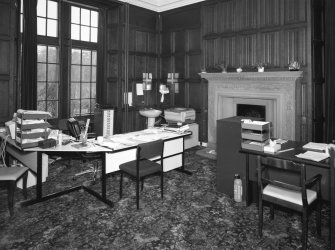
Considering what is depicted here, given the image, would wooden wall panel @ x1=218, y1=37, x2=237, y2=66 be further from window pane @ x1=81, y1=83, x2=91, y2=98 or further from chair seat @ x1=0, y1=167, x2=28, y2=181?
chair seat @ x1=0, y1=167, x2=28, y2=181

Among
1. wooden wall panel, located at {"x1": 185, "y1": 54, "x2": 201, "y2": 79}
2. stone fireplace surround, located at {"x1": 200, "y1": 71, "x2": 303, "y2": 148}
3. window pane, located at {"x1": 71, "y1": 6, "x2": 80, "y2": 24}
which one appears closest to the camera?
stone fireplace surround, located at {"x1": 200, "y1": 71, "x2": 303, "y2": 148}

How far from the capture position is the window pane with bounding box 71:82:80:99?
21.7 ft

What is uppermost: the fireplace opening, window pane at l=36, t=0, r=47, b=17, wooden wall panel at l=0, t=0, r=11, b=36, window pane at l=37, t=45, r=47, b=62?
window pane at l=36, t=0, r=47, b=17

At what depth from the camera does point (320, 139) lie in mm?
5625

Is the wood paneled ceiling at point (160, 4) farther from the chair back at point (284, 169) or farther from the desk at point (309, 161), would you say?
the chair back at point (284, 169)

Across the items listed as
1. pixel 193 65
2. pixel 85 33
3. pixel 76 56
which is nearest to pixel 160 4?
pixel 193 65

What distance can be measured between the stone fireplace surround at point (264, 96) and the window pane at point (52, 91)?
3459 mm

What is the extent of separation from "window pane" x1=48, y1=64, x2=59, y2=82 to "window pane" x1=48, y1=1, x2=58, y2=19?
107 centimetres

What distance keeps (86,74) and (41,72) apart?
3.62 ft

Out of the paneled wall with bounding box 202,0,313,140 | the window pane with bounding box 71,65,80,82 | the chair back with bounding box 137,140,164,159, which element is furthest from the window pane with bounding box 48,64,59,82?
the chair back with bounding box 137,140,164,159

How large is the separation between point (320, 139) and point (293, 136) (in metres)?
0.57

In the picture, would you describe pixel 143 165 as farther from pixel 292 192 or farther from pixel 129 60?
pixel 129 60

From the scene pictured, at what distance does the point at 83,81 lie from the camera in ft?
22.4

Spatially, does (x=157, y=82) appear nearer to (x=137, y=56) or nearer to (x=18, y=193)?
(x=137, y=56)
